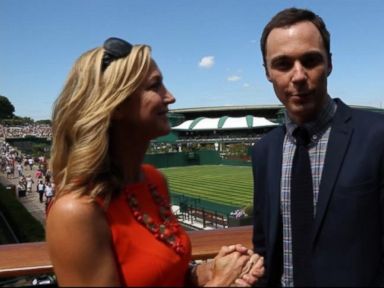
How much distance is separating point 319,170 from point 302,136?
0.53 feet

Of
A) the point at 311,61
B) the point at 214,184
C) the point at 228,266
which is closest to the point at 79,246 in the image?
the point at 228,266

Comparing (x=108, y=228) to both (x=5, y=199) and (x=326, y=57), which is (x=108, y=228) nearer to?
(x=326, y=57)

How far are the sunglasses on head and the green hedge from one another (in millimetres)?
12700

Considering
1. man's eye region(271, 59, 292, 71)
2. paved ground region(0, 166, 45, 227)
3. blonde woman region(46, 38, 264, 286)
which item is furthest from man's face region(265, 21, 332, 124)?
paved ground region(0, 166, 45, 227)

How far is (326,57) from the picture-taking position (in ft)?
6.16

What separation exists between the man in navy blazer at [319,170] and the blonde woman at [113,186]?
265 mm

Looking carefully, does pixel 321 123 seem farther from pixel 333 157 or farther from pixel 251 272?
pixel 251 272

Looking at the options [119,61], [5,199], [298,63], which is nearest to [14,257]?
[119,61]

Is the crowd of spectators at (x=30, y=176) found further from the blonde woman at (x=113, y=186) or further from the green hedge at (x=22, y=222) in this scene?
the blonde woman at (x=113, y=186)

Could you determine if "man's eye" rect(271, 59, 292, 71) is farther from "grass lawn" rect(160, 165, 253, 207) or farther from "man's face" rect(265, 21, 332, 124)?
"grass lawn" rect(160, 165, 253, 207)

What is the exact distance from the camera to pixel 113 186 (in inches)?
60.5

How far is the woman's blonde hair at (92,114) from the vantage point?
1.51m

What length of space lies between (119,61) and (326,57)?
860 mm

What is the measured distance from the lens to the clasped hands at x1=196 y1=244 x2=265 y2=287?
1.69 meters
